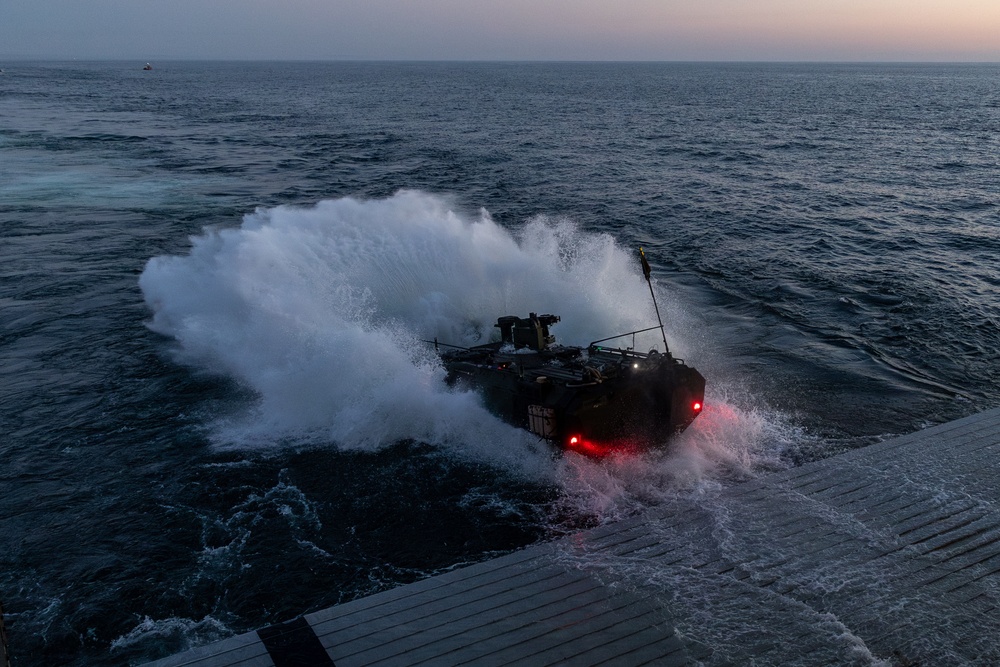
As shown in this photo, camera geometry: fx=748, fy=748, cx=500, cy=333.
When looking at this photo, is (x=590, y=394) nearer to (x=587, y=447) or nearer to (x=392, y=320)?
(x=587, y=447)

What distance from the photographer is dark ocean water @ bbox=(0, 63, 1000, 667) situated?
47.8 ft

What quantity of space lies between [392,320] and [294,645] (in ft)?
46.1

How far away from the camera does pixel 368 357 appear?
1977 centimetres

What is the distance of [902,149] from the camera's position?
63.7 m

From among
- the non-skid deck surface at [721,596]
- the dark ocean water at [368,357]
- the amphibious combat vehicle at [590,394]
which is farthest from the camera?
the amphibious combat vehicle at [590,394]

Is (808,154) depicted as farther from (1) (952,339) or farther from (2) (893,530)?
(2) (893,530)

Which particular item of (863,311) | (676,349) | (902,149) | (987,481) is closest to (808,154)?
(902,149)

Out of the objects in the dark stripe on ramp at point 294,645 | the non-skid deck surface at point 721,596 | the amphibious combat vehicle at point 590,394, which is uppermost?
the amphibious combat vehicle at point 590,394

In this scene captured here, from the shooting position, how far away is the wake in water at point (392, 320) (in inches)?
699

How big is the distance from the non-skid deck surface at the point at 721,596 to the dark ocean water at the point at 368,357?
102 cm

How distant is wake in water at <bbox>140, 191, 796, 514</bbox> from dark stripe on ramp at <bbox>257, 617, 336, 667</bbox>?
648cm

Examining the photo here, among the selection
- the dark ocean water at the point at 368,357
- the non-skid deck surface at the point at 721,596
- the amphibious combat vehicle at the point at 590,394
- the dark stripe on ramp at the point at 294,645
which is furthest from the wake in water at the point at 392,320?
the dark stripe on ramp at the point at 294,645

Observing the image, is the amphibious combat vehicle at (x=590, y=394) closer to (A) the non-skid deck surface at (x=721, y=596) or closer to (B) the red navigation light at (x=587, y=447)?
(B) the red navigation light at (x=587, y=447)

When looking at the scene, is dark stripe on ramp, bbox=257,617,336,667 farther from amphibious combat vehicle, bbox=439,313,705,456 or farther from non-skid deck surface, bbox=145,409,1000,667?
amphibious combat vehicle, bbox=439,313,705,456
